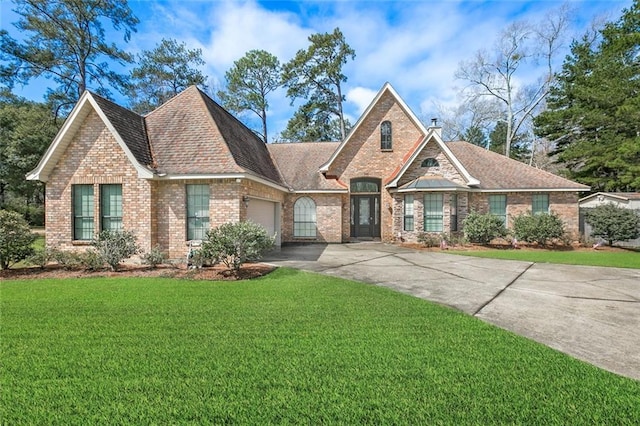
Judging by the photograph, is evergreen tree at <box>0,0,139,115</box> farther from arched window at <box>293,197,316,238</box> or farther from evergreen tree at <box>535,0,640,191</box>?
evergreen tree at <box>535,0,640,191</box>

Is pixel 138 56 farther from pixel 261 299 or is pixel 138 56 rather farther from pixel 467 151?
pixel 261 299

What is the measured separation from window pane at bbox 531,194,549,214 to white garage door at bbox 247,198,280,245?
14.4 metres

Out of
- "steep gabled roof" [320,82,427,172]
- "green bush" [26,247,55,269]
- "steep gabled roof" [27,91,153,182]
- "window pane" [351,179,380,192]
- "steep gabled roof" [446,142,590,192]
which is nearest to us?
"green bush" [26,247,55,269]

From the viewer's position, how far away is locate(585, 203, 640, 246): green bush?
1426cm

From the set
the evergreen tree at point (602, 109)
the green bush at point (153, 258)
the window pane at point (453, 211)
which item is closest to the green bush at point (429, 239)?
the window pane at point (453, 211)

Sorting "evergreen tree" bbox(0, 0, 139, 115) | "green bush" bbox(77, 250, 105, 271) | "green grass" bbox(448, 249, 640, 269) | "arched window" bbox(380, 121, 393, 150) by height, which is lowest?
"green grass" bbox(448, 249, 640, 269)

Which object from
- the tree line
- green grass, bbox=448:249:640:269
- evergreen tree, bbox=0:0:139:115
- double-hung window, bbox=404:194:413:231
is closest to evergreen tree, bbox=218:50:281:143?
the tree line

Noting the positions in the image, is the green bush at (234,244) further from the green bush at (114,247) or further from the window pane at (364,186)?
the window pane at (364,186)

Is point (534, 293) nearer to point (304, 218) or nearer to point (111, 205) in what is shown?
point (304, 218)

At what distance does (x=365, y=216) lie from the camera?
60.1ft

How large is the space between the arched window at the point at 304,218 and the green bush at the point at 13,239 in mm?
11146

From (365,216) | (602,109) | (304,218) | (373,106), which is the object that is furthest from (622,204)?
(304,218)

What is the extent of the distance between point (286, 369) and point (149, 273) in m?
6.91

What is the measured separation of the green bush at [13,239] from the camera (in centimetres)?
880
